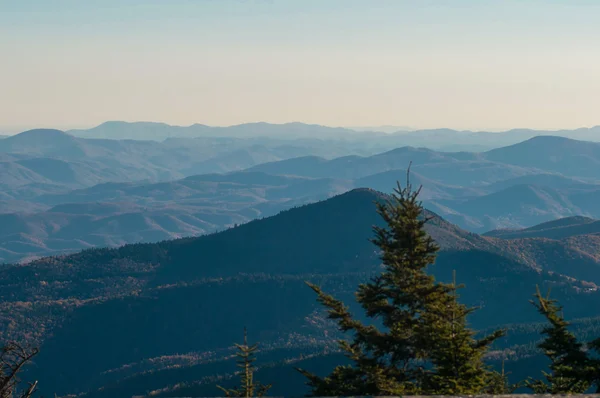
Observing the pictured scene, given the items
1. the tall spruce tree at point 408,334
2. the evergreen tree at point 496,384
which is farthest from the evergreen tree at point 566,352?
the evergreen tree at point 496,384

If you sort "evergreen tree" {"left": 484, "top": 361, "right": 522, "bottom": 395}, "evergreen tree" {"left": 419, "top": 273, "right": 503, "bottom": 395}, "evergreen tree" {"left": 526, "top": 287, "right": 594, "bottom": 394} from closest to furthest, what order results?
"evergreen tree" {"left": 419, "top": 273, "right": 503, "bottom": 395} < "evergreen tree" {"left": 526, "top": 287, "right": 594, "bottom": 394} < "evergreen tree" {"left": 484, "top": 361, "right": 522, "bottom": 395}

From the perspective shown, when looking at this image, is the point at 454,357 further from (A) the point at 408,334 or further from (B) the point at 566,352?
(B) the point at 566,352

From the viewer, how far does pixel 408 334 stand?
25.4m

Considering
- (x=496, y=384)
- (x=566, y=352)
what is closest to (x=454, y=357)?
(x=566, y=352)

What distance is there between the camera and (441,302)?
2570 centimetres

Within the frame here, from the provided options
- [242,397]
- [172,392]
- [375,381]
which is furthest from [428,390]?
[172,392]

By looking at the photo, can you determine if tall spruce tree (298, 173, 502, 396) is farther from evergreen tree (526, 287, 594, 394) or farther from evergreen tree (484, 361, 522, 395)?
evergreen tree (526, 287, 594, 394)

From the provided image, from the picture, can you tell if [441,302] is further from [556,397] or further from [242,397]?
[556,397]

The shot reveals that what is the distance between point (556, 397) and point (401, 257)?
1155cm

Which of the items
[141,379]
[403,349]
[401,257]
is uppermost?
[401,257]

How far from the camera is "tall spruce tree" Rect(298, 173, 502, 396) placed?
919 inches

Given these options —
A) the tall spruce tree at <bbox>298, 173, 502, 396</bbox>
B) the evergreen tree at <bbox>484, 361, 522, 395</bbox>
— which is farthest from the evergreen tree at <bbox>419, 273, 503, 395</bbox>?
the evergreen tree at <bbox>484, 361, 522, 395</bbox>

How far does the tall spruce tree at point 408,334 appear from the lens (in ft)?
76.6

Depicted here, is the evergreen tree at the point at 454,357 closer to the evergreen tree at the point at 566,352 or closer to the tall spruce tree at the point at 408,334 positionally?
the tall spruce tree at the point at 408,334
